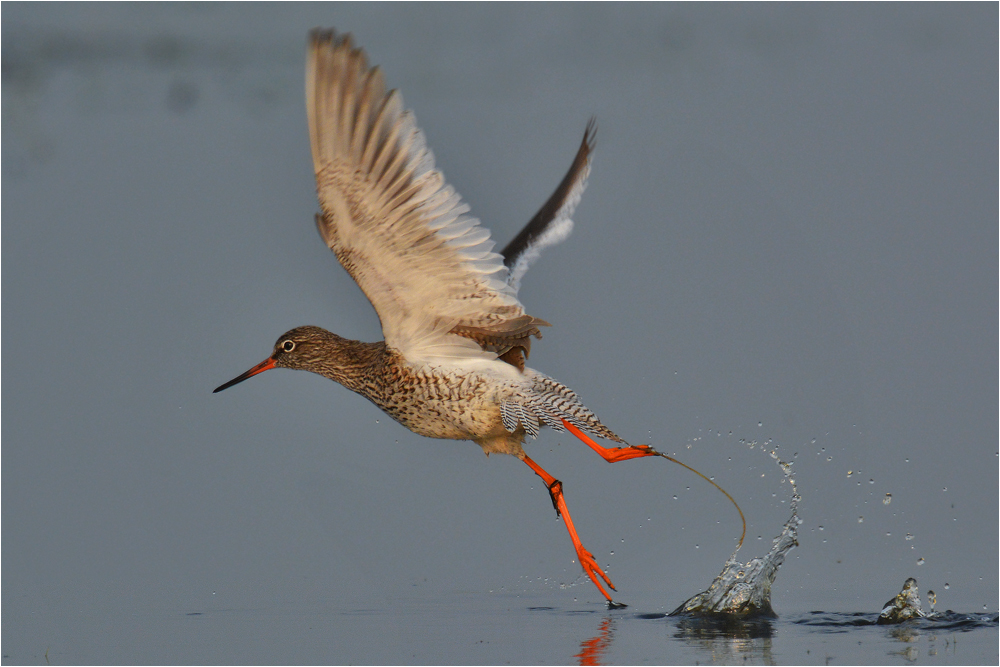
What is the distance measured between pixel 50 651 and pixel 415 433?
7.58ft

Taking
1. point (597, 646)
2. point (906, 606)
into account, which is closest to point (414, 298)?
point (597, 646)

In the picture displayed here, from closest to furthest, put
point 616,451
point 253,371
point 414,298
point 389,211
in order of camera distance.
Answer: point 389,211 → point 414,298 → point 616,451 → point 253,371

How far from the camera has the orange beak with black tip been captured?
276 inches

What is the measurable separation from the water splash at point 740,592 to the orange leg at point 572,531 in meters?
0.47

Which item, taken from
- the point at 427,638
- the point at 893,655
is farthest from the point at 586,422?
the point at 893,655

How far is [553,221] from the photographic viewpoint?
7.47 m

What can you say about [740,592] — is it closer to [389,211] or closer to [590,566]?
[590,566]

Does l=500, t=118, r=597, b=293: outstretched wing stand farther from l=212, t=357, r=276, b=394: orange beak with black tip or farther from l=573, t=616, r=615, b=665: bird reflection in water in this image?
l=573, t=616, r=615, b=665: bird reflection in water

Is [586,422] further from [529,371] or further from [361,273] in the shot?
[361,273]

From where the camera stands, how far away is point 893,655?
201 inches

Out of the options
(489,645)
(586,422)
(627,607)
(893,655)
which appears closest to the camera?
(893,655)

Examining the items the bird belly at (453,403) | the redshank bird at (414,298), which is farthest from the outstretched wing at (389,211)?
the bird belly at (453,403)

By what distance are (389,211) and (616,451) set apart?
1.97m

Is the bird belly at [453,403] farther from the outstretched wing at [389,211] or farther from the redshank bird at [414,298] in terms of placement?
the outstretched wing at [389,211]
